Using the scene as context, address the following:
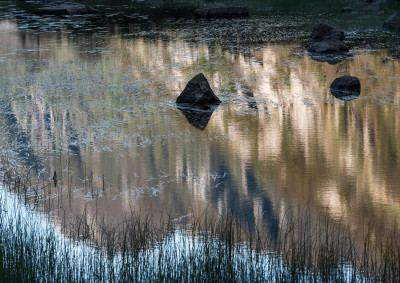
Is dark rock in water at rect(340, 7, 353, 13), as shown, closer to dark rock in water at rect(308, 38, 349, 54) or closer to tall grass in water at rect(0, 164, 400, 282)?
dark rock in water at rect(308, 38, 349, 54)

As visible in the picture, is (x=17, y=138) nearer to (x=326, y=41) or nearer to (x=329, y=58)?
(x=329, y=58)

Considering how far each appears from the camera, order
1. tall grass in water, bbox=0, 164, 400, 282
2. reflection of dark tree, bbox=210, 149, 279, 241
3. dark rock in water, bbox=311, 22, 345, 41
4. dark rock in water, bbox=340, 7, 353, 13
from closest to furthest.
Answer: tall grass in water, bbox=0, 164, 400, 282, reflection of dark tree, bbox=210, 149, 279, 241, dark rock in water, bbox=311, 22, 345, 41, dark rock in water, bbox=340, 7, 353, 13

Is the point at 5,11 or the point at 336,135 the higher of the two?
the point at 5,11

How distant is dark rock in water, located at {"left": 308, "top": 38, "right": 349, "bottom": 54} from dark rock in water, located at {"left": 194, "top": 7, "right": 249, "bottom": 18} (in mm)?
11912

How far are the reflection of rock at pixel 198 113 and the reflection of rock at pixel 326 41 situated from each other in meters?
6.82

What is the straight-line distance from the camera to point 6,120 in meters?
10.8

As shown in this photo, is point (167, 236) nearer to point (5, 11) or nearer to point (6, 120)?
point (6, 120)

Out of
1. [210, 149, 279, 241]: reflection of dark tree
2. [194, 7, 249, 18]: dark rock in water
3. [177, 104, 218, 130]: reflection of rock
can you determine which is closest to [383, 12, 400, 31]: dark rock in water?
[194, 7, 249, 18]: dark rock in water

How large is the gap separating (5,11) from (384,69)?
24052mm

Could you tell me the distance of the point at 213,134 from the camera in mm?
10172

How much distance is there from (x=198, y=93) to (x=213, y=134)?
6.56ft

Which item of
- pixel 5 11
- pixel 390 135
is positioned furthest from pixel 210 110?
pixel 5 11

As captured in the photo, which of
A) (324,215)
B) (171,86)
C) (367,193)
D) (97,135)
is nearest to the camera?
(324,215)

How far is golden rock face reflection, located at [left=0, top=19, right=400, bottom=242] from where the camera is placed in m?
7.43
